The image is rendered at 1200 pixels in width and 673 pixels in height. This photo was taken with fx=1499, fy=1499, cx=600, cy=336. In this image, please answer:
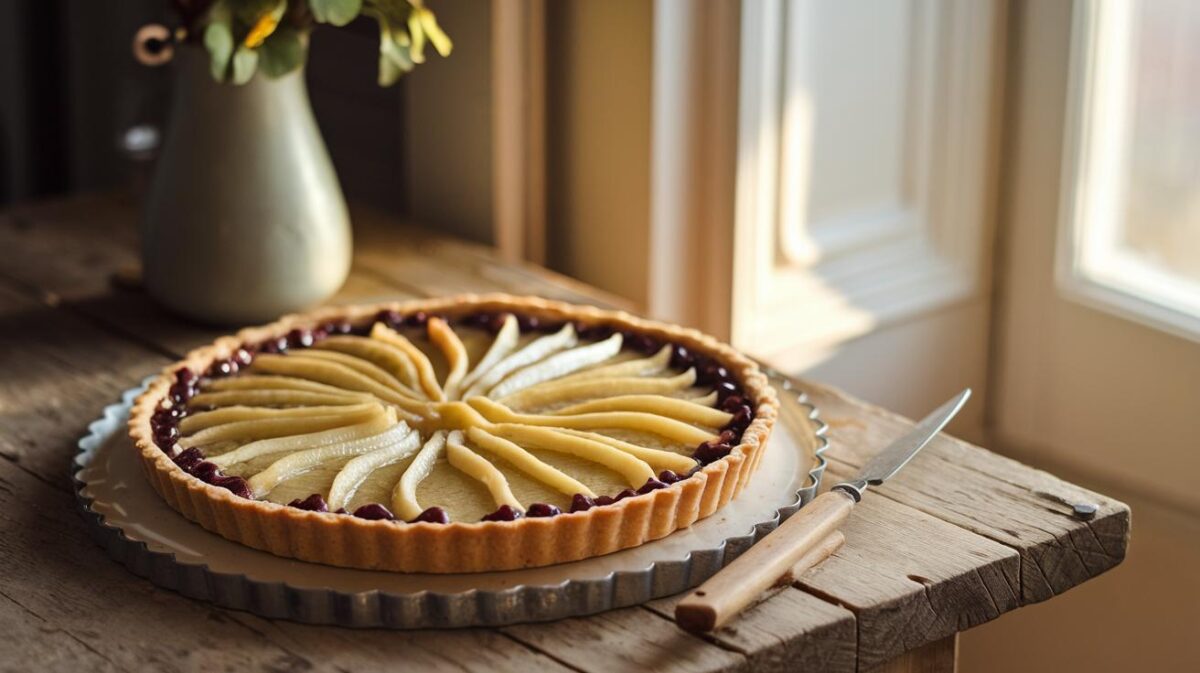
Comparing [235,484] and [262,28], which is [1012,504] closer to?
[235,484]

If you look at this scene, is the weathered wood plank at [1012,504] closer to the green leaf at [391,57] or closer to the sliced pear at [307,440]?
the sliced pear at [307,440]

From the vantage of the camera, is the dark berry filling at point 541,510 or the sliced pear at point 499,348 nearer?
the dark berry filling at point 541,510

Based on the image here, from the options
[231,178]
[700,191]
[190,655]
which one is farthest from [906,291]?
[190,655]

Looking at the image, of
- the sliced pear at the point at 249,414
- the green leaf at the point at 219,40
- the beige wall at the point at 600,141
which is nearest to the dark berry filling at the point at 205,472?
the sliced pear at the point at 249,414

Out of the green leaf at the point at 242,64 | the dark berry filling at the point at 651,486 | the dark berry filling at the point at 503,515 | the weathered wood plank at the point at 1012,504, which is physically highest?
the green leaf at the point at 242,64

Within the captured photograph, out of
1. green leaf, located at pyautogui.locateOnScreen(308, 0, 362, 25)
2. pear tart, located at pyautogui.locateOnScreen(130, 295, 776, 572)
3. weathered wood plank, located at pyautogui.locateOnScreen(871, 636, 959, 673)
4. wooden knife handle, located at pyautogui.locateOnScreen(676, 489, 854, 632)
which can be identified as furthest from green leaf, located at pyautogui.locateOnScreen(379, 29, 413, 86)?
weathered wood plank, located at pyautogui.locateOnScreen(871, 636, 959, 673)

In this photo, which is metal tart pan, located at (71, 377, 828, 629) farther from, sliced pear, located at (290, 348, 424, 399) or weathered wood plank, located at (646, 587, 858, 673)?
sliced pear, located at (290, 348, 424, 399)

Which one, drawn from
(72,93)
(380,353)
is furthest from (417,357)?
(72,93)
